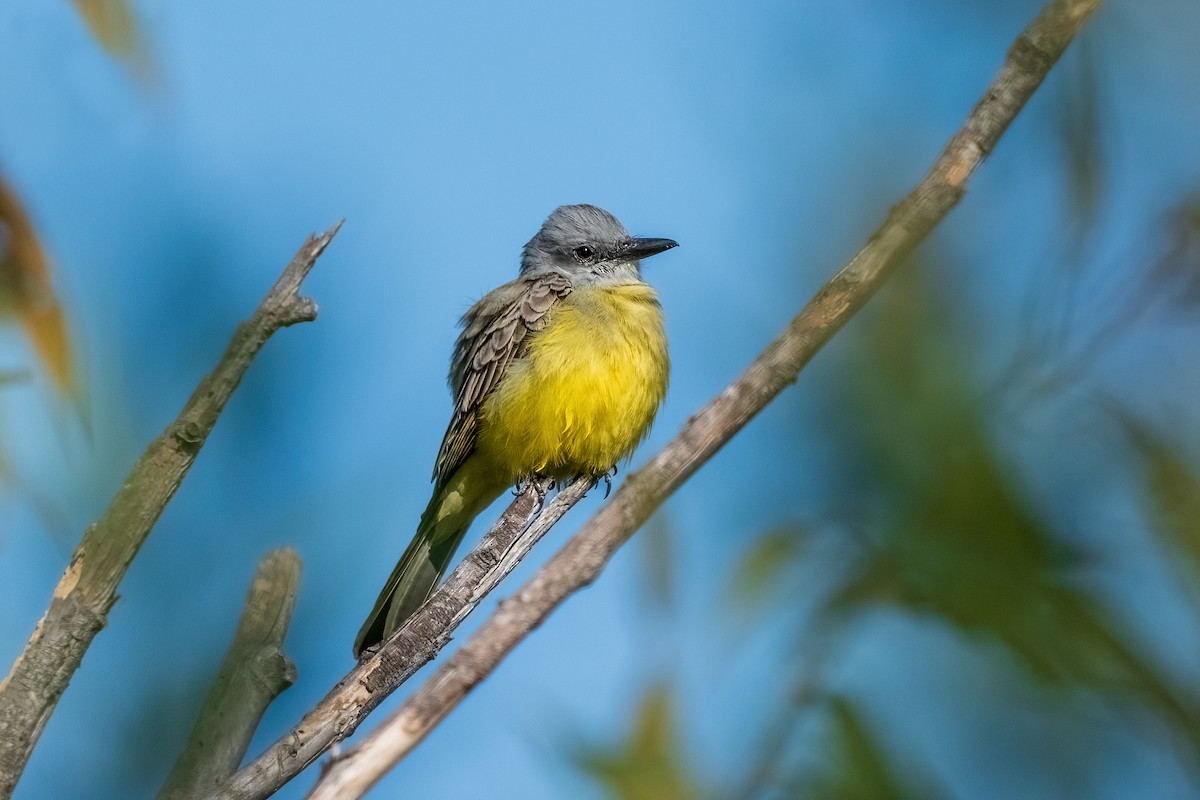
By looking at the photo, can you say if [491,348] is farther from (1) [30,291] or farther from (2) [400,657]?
(1) [30,291]

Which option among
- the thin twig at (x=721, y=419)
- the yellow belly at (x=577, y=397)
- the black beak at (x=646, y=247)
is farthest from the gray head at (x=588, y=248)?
the thin twig at (x=721, y=419)

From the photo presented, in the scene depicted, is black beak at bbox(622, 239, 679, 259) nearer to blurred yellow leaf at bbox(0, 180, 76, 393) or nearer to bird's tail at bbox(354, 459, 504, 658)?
bird's tail at bbox(354, 459, 504, 658)

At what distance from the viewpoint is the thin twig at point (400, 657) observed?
2.98 meters

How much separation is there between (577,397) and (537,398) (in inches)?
7.0

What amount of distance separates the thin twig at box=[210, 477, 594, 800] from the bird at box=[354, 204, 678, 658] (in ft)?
2.65

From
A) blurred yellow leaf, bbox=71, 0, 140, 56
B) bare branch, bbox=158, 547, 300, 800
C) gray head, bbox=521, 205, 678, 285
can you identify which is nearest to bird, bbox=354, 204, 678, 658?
gray head, bbox=521, 205, 678, 285

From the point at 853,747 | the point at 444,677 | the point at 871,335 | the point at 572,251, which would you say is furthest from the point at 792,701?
the point at 572,251

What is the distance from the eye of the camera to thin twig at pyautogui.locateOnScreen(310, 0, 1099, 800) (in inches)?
75.5

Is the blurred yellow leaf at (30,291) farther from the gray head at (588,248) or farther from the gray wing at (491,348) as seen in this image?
the gray head at (588,248)

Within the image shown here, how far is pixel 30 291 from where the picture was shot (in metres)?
2.93

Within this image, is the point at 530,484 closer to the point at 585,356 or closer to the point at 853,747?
the point at 585,356

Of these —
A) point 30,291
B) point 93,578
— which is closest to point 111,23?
point 30,291

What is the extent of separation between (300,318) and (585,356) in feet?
7.58

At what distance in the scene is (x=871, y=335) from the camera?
5.38ft
